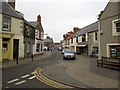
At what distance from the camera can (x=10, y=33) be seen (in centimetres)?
1398

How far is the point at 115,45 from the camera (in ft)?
34.3

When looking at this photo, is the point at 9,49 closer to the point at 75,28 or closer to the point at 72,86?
the point at 72,86

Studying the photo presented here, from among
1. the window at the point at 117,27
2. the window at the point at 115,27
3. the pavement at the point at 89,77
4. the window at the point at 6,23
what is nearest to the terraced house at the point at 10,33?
the window at the point at 6,23

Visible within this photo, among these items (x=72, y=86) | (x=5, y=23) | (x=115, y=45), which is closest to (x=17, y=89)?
(x=72, y=86)

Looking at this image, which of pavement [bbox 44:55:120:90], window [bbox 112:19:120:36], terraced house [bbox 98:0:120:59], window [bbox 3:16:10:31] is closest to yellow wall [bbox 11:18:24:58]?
window [bbox 3:16:10:31]

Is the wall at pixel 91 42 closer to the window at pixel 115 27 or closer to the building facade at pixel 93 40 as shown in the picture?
the building facade at pixel 93 40

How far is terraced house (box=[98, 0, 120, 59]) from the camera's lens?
1036cm

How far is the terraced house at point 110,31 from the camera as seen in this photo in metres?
A: 10.4

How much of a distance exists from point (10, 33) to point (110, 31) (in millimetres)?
13276

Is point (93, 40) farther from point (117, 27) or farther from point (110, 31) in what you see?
point (117, 27)

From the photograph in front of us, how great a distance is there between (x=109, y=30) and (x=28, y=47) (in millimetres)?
14244

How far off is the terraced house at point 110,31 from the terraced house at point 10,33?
10945 millimetres

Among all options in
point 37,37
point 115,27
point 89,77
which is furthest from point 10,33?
point 115,27

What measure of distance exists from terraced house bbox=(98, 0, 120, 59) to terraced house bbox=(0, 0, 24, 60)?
431 inches
